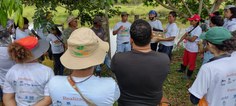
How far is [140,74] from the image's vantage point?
249cm

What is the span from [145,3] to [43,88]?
6198 mm

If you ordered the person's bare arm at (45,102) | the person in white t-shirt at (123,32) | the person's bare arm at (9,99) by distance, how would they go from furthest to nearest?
the person in white t-shirt at (123,32)
the person's bare arm at (9,99)
the person's bare arm at (45,102)

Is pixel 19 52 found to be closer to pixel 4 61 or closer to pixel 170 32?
pixel 4 61

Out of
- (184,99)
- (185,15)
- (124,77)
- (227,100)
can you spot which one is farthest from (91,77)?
(185,15)

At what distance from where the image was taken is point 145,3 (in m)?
8.41

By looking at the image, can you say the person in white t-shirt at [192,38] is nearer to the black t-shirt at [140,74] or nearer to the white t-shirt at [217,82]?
the white t-shirt at [217,82]

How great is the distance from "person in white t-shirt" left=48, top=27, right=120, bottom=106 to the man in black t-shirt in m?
0.42

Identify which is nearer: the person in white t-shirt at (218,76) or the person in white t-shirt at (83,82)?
the person in white t-shirt at (83,82)

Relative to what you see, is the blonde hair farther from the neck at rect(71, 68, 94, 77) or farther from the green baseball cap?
the green baseball cap

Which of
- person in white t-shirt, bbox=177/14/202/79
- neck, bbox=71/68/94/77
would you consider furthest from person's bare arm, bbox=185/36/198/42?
neck, bbox=71/68/94/77

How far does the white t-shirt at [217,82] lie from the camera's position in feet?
8.18

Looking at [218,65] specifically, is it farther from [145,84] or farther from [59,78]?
[59,78]

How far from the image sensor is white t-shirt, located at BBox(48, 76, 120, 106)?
2.01 meters

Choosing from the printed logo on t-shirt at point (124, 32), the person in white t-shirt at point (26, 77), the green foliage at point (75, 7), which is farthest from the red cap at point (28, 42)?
the printed logo on t-shirt at point (124, 32)
